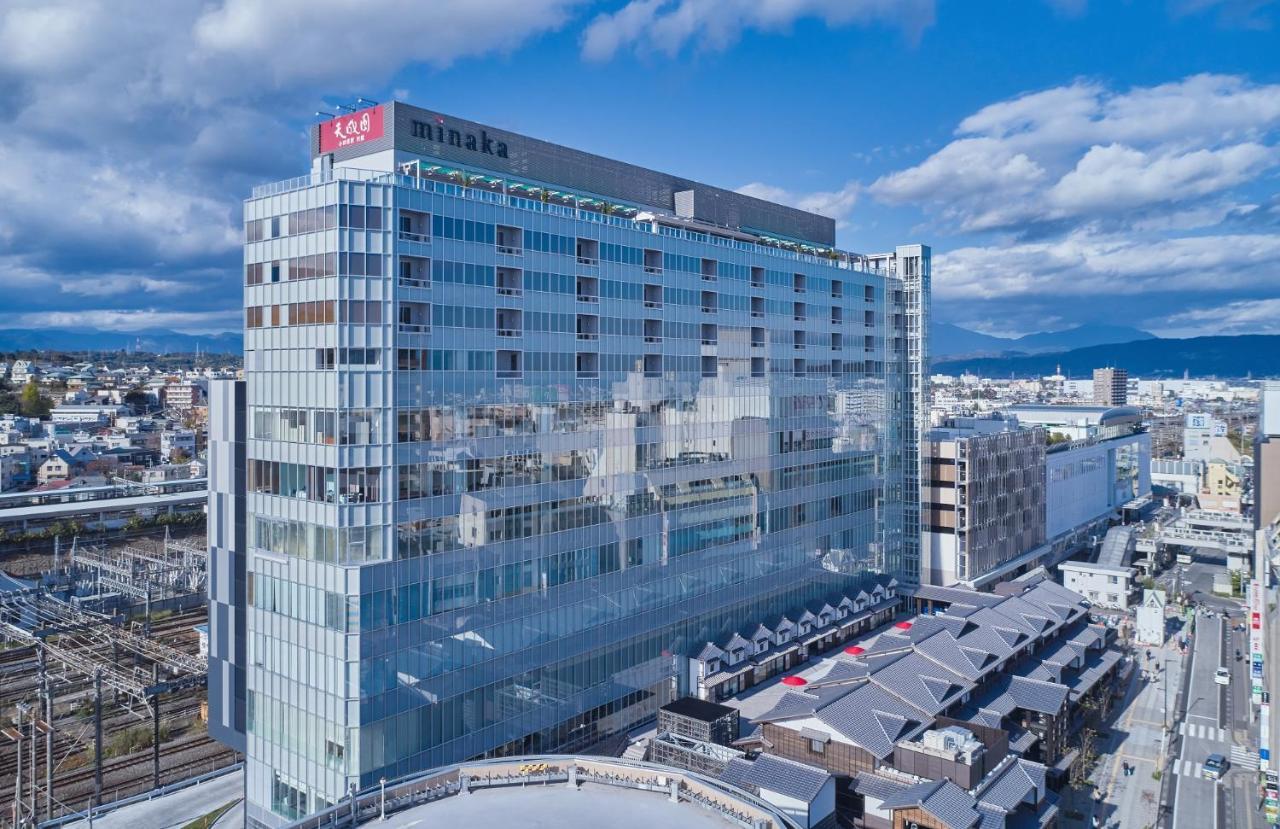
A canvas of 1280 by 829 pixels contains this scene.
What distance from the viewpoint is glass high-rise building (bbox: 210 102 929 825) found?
40344 millimetres

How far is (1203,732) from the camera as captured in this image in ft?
208

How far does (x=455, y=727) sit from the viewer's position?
4359 cm

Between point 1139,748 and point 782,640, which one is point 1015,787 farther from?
point 782,640

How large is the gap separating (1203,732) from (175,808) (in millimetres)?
70728

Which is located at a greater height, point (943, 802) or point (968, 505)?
point (968, 505)

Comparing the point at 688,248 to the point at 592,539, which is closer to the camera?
the point at 592,539

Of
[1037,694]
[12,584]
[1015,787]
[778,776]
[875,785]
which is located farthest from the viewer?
[12,584]

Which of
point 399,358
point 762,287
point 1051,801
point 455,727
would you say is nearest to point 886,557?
point 762,287

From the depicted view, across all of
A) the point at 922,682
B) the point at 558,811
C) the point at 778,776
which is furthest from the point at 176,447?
the point at 558,811

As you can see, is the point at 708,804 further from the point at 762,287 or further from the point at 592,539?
the point at 762,287

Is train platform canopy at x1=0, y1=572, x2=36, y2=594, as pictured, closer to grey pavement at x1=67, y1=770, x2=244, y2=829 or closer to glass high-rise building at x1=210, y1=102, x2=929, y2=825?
grey pavement at x1=67, y1=770, x2=244, y2=829

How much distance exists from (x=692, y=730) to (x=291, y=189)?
36.5m

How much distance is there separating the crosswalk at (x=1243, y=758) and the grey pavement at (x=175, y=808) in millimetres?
64426

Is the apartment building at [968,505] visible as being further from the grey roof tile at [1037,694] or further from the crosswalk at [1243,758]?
the grey roof tile at [1037,694]
